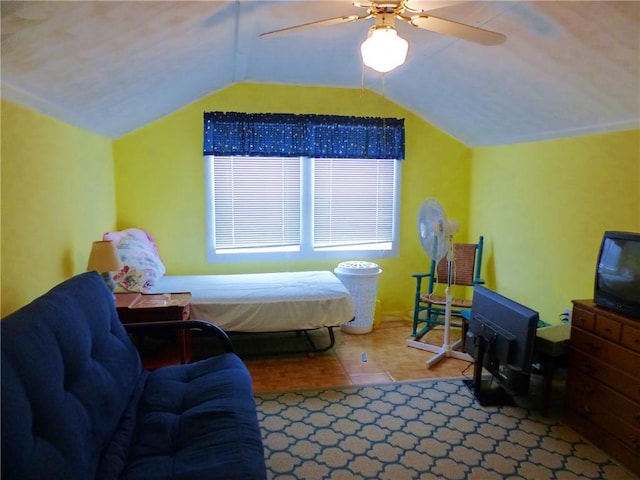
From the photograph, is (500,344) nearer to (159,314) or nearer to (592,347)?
(592,347)

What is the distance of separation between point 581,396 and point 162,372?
235 centimetres

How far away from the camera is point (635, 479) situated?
2.17 m

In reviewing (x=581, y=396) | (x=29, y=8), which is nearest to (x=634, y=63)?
(x=581, y=396)

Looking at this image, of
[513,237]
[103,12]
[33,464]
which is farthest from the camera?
[513,237]

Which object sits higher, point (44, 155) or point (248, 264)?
point (44, 155)

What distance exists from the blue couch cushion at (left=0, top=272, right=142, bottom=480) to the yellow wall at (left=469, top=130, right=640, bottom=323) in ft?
10.1

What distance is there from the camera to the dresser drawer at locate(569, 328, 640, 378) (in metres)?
2.22

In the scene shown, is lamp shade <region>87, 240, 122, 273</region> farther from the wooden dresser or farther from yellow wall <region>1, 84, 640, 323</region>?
the wooden dresser

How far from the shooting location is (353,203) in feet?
15.0

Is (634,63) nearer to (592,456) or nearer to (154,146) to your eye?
(592,456)

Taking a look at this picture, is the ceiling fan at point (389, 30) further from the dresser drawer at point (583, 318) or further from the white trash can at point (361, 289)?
the white trash can at point (361, 289)

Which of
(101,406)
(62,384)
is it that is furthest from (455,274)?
(62,384)

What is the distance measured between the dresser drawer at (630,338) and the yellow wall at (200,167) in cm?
256

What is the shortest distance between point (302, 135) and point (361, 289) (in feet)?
5.20
